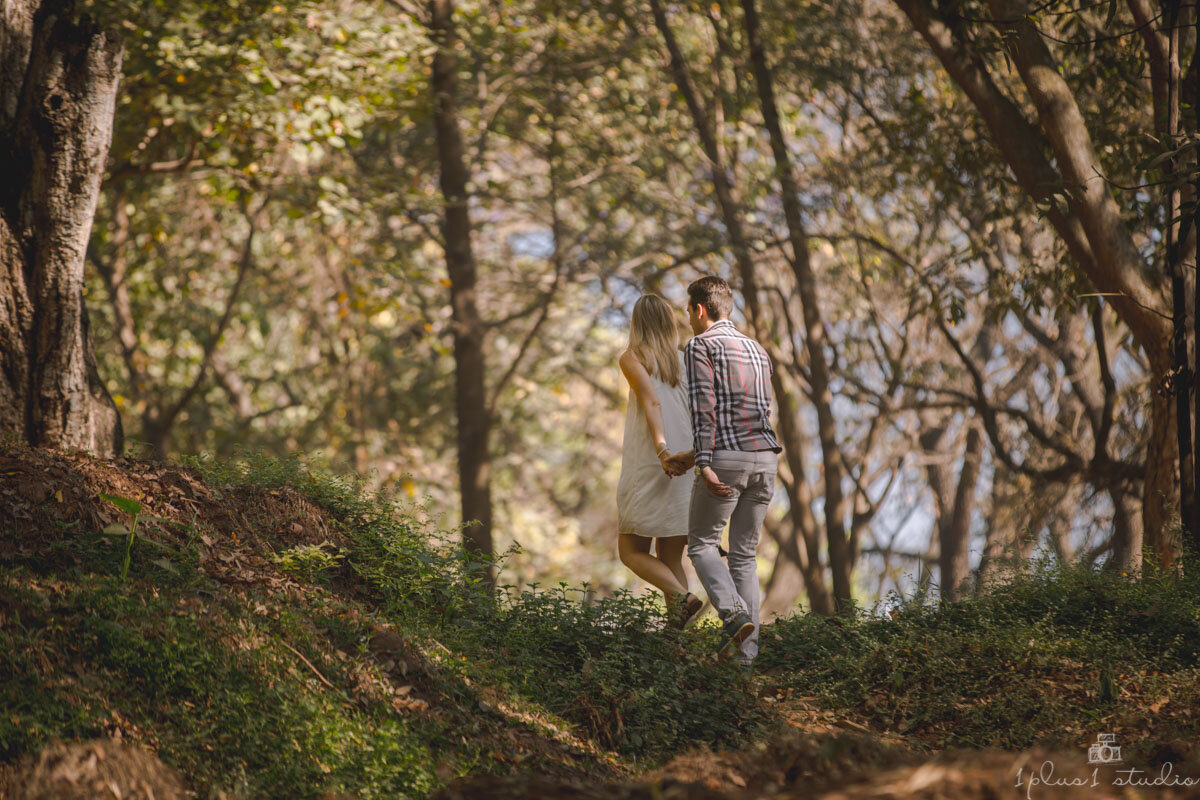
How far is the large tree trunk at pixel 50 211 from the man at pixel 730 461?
3.62 meters

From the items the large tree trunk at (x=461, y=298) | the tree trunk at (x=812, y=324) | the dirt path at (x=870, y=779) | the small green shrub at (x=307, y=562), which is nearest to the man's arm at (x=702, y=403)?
the small green shrub at (x=307, y=562)

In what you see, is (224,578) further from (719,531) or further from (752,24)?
(752,24)

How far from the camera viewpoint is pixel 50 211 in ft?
19.6

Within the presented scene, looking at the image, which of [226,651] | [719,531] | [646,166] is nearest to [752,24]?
[646,166]

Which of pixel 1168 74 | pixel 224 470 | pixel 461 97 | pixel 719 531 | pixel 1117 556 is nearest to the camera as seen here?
pixel 719 531

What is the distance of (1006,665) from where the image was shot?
17.8 feet

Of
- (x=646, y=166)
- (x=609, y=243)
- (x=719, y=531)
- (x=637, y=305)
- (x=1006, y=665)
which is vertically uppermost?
(x=646, y=166)

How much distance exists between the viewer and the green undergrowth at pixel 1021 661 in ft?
15.6

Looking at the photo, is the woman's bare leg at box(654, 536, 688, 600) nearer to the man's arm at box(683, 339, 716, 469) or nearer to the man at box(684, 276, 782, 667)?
the man at box(684, 276, 782, 667)

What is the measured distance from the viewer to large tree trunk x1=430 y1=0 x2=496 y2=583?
42.5ft

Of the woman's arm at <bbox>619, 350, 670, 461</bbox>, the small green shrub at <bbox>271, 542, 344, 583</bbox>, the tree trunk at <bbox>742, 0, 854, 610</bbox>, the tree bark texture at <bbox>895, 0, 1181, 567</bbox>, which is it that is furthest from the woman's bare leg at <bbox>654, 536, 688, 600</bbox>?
the tree trunk at <bbox>742, 0, 854, 610</bbox>

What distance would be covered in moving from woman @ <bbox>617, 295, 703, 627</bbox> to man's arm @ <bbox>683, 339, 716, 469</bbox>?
0.30m

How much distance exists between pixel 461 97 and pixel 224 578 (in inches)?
432

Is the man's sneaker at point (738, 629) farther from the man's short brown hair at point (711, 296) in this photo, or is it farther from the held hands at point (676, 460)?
the man's short brown hair at point (711, 296)
